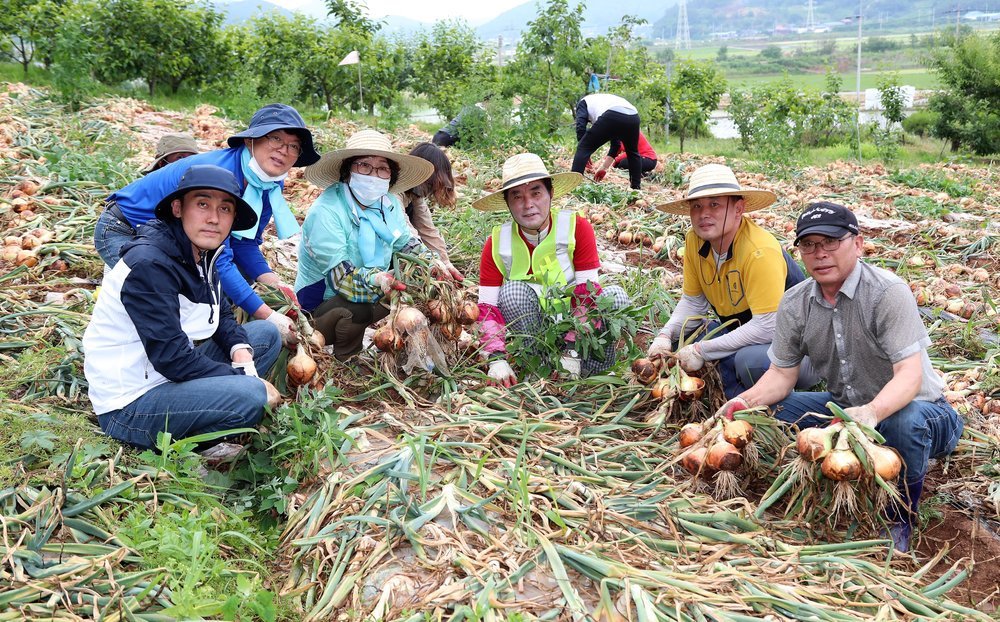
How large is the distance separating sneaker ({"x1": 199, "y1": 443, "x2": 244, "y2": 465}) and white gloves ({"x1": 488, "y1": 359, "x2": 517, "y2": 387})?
1.07 m

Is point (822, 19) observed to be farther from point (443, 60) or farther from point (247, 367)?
point (247, 367)

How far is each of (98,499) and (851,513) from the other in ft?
7.09

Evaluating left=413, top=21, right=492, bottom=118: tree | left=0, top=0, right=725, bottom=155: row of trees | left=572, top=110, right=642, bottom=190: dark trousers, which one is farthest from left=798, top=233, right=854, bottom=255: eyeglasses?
left=413, top=21, right=492, bottom=118: tree

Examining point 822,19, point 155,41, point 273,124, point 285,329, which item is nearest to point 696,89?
point 155,41

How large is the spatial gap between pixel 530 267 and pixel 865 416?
1566mm

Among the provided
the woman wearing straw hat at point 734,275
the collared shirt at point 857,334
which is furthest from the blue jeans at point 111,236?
the collared shirt at point 857,334

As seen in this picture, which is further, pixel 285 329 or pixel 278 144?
pixel 278 144

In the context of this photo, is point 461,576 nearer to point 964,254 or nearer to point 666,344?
point 666,344

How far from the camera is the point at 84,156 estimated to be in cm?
534

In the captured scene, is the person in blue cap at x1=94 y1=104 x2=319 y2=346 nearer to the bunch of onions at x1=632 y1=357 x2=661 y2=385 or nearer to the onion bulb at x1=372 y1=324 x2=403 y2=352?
the onion bulb at x1=372 y1=324 x2=403 y2=352

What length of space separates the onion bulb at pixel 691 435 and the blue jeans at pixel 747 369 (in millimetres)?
441

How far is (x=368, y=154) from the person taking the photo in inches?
126

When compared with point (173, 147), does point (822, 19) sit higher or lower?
higher

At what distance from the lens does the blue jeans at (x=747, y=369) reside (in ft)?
9.08
